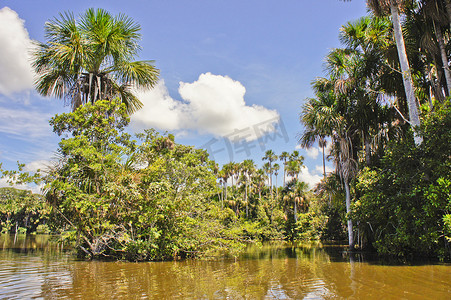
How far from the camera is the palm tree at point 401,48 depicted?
32.2 ft

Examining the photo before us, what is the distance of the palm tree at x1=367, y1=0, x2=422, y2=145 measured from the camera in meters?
9.80

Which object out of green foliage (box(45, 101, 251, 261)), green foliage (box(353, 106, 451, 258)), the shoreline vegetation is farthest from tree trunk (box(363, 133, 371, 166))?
green foliage (box(45, 101, 251, 261))

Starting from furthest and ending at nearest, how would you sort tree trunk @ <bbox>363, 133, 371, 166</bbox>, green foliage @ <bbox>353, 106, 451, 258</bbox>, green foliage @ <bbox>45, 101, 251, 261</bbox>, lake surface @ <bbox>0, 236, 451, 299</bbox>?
tree trunk @ <bbox>363, 133, 371, 166</bbox>, green foliage @ <bbox>45, 101, 251, 261</bbox>, green foliage @ <bbox>353, 106, 451, 258</bbox>, lake surface @ <bbox>0, 236, 451, 299</bbox>

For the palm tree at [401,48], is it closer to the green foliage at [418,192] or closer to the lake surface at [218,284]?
the green foliage at [418,192]

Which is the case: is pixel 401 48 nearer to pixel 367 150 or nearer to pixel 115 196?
pixel 367 150

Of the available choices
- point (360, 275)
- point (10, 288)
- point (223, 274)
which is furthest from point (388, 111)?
point (10, 288)

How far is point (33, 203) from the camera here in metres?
9.78

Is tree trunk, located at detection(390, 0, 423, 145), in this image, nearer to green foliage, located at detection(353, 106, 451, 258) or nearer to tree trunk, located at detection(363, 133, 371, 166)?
green foliage, located at detection(353, 106, 451, 258)

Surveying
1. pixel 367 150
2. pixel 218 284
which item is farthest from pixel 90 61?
pixel 367 150

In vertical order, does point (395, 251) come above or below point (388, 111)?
below

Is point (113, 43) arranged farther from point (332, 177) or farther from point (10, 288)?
point (332, 177)

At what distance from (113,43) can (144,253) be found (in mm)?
7460

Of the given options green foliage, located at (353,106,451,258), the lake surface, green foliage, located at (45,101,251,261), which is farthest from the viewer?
green foliage, located at (45,101,251,261)

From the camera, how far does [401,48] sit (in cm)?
1020
